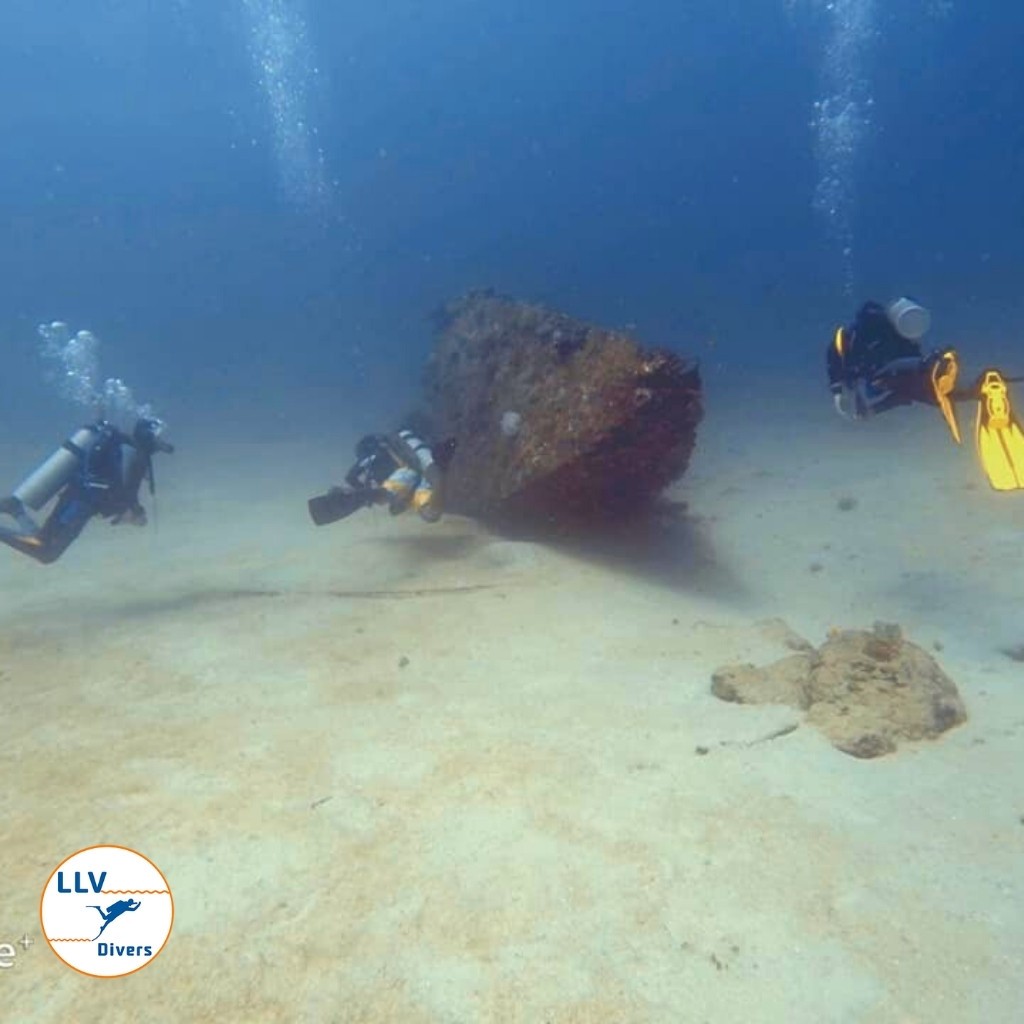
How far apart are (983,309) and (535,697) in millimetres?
39728

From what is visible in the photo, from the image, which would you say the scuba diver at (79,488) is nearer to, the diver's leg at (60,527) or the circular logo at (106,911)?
the diver's leg at (60,527)

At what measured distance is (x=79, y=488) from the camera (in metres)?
8.34

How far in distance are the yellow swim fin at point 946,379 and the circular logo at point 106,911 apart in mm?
6203

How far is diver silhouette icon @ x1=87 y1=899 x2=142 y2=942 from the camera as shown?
10.0 feet

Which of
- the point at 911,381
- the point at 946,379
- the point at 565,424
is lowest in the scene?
the point at 565,424

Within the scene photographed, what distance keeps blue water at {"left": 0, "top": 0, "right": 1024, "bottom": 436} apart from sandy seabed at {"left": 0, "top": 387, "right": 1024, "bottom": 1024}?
57032 millimetres

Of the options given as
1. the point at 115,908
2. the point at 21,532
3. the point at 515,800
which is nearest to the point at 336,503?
the point at 21,532

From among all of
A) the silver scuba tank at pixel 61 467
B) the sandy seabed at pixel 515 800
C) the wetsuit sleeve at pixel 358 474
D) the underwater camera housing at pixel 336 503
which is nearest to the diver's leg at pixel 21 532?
the silver scuba tank at pixel 61 467

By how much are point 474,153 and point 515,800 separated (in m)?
114

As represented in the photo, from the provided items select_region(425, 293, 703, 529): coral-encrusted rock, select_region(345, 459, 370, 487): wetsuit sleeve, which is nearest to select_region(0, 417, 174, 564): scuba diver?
select_region(345, 459, 370, 487): wetsuit sleeve

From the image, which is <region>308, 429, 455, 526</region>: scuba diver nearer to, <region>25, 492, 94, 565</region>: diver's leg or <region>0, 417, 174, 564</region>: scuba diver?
<region>0, 417, 174, 564</region>: scuba diver

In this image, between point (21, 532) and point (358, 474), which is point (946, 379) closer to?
point (358, 474)

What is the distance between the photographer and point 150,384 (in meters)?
44.6

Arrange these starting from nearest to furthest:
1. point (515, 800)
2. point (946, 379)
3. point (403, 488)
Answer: point (515, 800) < point (946, 379) < point (403, 488)
